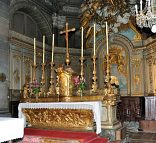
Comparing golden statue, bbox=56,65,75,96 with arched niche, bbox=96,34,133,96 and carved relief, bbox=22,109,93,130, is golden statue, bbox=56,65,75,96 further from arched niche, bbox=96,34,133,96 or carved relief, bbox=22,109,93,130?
arched niche, bbox=96,34,133,96

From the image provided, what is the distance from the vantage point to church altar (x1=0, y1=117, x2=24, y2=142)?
150 inches

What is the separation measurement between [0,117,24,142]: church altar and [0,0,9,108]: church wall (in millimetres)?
5226

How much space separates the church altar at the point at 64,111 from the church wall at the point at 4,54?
58.9 inches

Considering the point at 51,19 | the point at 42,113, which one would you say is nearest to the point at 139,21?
the point at 42,113

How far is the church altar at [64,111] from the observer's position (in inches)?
263

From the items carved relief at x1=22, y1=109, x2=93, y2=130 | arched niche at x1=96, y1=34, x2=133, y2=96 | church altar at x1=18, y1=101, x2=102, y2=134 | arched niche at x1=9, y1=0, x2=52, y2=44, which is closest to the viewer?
church altar at x1=18, y1=101, x2=102, y2=134

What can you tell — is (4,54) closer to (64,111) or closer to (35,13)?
(64,111)

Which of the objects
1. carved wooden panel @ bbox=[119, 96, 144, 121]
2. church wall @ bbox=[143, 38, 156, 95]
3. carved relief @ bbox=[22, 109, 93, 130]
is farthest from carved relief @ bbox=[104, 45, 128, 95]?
carved relief @ bbox=[22, 109, 93, 130]

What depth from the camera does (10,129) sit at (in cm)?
397

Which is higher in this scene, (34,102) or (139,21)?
(139,21)

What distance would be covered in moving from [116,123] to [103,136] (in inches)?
23.2

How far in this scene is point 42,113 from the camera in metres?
7.78

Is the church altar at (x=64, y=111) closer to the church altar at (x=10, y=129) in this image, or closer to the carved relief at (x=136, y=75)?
the church altar at (x=10, y=129)

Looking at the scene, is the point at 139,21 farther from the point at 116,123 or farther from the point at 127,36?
the point at 127,36
